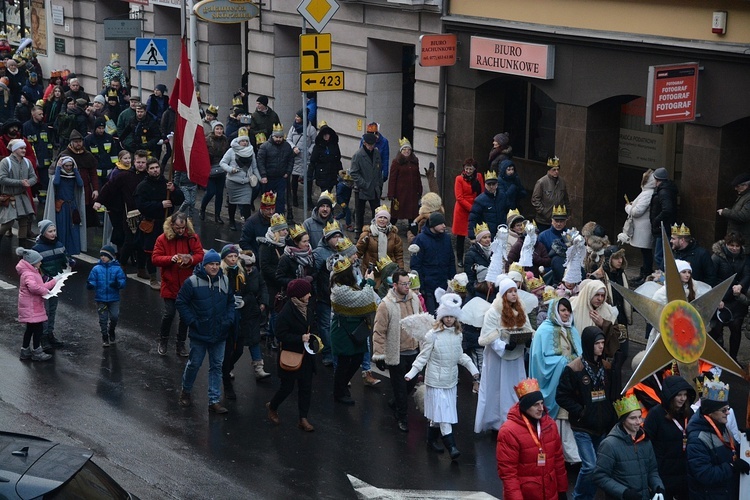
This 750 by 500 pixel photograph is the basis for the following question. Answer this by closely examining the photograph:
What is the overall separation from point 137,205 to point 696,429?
10047 millimetres

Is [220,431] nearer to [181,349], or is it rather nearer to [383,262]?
[181,349]

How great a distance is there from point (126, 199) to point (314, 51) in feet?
10.9

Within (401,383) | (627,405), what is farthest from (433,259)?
(627,405)

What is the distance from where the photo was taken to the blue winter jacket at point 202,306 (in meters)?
13.0

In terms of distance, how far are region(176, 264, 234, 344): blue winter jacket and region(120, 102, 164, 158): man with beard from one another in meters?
11.7

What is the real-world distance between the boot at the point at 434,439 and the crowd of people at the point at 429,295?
0.09 ft

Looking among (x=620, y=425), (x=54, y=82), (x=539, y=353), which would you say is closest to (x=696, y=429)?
(x=620, y=425)

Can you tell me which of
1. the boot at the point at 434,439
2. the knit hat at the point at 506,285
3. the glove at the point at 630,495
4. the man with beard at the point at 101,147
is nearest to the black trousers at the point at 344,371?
the boot at the point at 434,439

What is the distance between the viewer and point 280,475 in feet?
38.3

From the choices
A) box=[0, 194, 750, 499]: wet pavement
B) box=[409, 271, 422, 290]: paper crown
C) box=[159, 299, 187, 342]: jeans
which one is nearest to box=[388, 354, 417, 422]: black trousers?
box=[0, 194, 750, 499]: wet pavement

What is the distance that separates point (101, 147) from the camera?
74.8 ft

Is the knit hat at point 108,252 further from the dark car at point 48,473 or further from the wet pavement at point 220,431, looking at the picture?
the dark car at point 48,473

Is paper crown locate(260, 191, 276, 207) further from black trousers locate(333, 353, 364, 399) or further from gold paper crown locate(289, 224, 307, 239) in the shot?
black trousers locate(333, 353, 364, 399)

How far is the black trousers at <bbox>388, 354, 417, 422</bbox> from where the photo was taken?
42.0 feet
